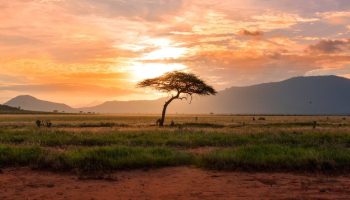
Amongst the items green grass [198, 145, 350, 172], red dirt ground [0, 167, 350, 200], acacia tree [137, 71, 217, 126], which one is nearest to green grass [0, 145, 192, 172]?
red dirt ground [0, 167, 350, 200]

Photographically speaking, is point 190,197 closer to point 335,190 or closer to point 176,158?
point 335,190

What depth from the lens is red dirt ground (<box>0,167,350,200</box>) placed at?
11484 mm

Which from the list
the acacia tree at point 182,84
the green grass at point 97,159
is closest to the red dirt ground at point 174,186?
the green grass at point 97,159

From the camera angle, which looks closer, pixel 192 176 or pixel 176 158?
pixel 192 176

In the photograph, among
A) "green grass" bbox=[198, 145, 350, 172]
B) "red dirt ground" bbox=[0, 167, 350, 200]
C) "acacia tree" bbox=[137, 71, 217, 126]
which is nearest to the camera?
"red dirt ground" bbox=[0, 167, 350, 200]

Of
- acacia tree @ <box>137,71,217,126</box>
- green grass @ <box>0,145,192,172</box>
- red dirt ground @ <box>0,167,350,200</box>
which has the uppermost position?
acacia tree @ <box>137,71,217,126</box>

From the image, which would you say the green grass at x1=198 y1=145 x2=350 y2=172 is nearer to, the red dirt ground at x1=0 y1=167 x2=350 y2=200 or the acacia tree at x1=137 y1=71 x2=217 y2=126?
the red dirt ground at x1=0 y1=167 x2=350 y2=200

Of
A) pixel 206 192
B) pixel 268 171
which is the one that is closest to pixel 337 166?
pixel 268 171

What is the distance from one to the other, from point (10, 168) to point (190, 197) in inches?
344

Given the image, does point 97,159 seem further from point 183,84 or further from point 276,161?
point 183,84

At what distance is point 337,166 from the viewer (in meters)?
16.0

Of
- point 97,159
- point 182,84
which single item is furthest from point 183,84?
point 97,159

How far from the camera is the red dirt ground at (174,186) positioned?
37.7ft

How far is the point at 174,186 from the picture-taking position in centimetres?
1276
